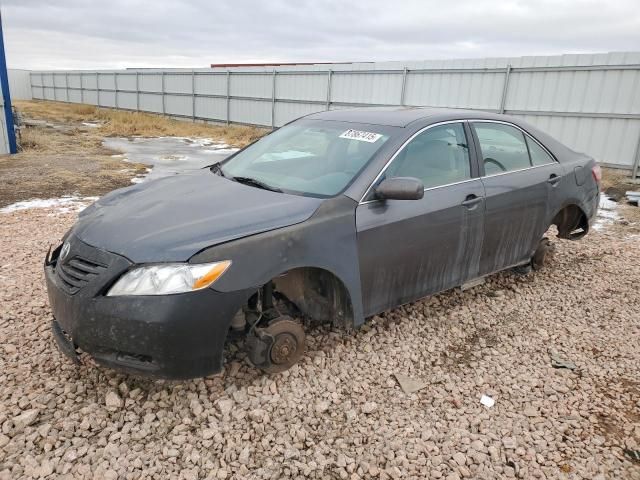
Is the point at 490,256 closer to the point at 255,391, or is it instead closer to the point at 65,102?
the point at 255,391

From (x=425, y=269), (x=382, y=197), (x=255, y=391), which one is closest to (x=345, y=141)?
(x=382, y=197)

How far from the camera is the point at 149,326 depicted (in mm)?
2332

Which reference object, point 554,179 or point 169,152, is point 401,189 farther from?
point 169,152

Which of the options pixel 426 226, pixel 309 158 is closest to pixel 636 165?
pixel 426 226

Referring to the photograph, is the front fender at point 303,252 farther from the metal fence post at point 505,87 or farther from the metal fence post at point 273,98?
the metal fence post at point 273,98

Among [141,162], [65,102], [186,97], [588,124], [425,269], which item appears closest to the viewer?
[425,269]

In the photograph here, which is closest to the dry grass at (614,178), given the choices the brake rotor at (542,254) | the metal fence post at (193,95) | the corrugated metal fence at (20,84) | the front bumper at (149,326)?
the brake rotor at (542,254)

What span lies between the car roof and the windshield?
0.11 m

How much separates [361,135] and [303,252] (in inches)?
45.7

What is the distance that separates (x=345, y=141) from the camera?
11.3ft

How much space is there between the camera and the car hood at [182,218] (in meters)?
2.44

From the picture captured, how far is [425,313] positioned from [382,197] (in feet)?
4.35

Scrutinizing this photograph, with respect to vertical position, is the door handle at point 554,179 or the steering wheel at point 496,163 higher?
the steering wheel at point 496,163

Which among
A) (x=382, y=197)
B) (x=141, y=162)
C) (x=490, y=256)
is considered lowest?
(x=141, y=162)
